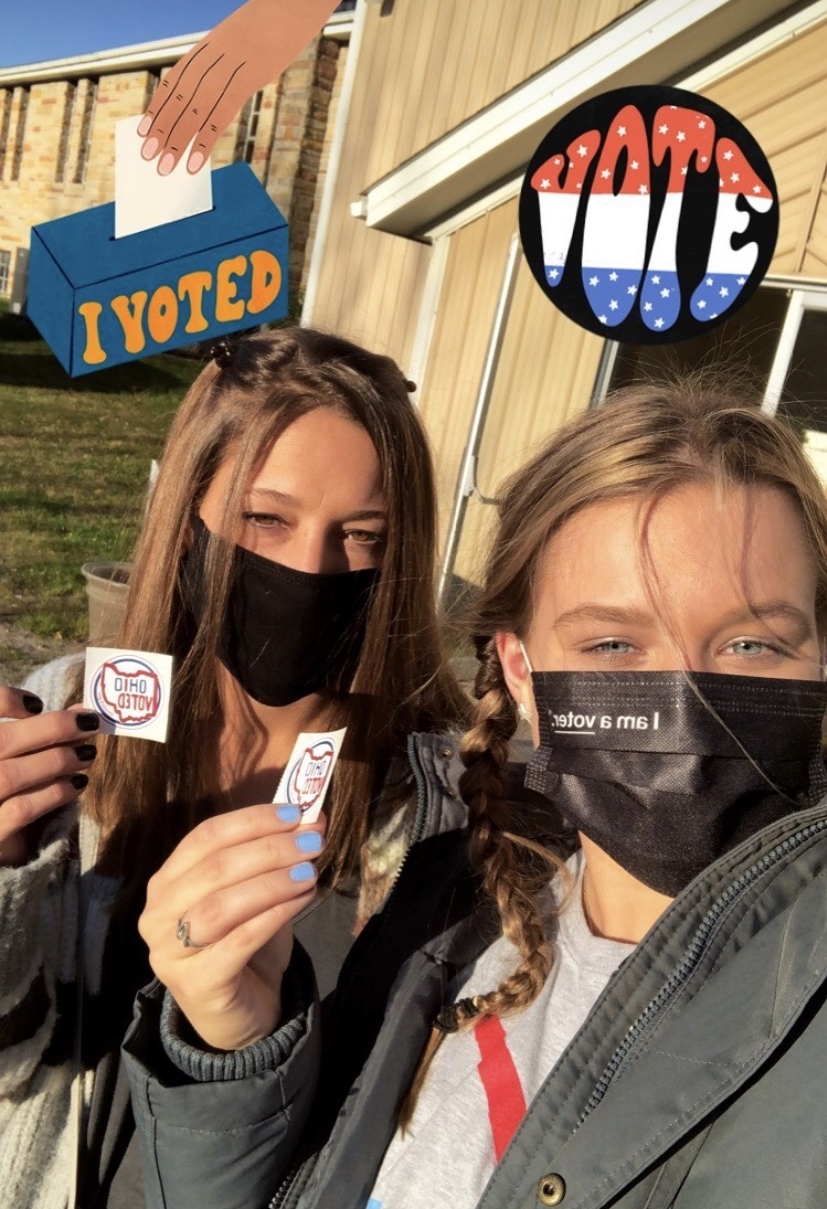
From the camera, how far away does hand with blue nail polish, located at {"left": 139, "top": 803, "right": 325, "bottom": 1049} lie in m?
1.29

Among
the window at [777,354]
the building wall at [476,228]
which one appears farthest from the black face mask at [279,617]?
the building wall at [476,228]

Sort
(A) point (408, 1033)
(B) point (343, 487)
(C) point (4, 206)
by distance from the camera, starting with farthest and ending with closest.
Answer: (C) point (4, 206), (B) point (343, 487), (A) point (408, 1033)

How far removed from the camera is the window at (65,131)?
19656 millimetres

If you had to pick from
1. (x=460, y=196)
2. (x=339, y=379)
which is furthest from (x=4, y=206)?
(x=339, y=379)

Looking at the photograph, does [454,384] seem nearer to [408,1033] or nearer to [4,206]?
[408,1033]

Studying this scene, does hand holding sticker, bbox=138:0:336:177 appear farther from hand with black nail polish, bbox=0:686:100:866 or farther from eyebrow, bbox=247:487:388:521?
hand with black nail polish, bbox=0:686:100:866

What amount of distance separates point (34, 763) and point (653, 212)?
2.63m

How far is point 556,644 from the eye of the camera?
1629 millimetres

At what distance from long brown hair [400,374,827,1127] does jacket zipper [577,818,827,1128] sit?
268mm

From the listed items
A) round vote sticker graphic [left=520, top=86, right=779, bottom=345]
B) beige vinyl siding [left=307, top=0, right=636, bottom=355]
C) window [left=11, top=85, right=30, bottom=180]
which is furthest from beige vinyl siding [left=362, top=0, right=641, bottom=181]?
window [left=11, top=85, right=30, bottom=180]

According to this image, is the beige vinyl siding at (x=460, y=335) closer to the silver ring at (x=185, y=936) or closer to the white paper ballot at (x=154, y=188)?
the white paper ballot at (x=154, y=188)

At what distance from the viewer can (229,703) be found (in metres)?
2.16

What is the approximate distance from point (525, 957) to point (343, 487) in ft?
3.30

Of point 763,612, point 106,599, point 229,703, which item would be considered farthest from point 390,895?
point 106,599
